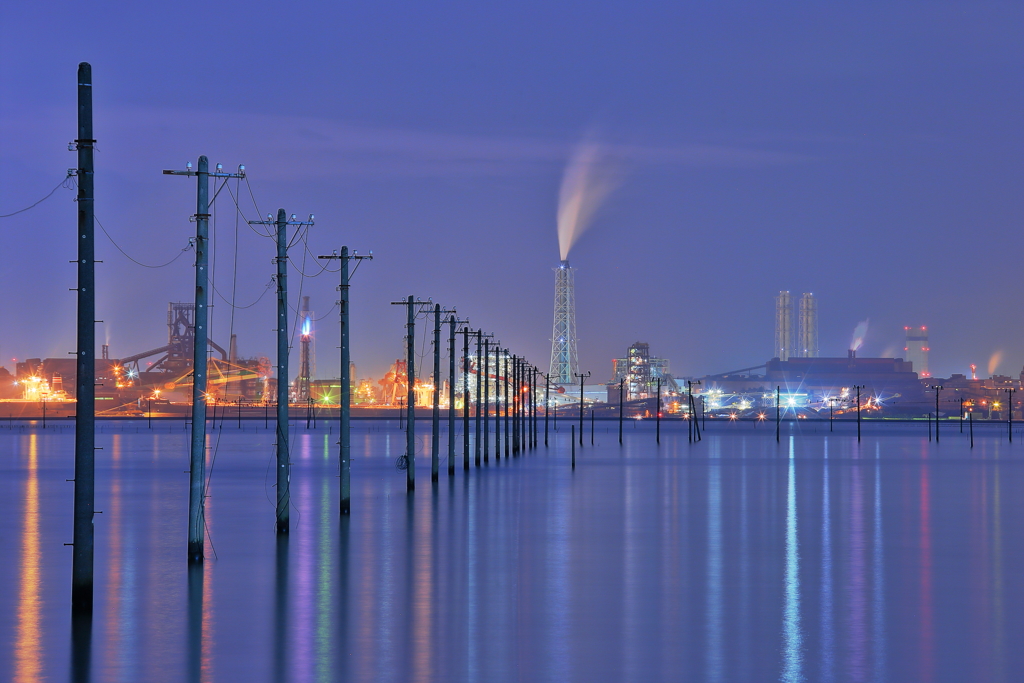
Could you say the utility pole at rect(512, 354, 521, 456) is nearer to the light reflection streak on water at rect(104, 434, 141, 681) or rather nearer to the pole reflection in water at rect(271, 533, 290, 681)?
the light reflection streak on water at rect(104, 434, 141, 681)

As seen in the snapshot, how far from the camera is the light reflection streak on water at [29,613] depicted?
1533cm

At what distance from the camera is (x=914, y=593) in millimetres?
22500

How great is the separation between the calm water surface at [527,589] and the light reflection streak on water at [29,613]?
62 millimetres

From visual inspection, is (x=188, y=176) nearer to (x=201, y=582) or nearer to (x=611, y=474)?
(x=201, y=582)

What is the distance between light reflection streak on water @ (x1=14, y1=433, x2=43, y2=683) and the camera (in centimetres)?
1533

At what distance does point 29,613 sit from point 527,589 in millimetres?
7975

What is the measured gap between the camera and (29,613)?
63.8 feet

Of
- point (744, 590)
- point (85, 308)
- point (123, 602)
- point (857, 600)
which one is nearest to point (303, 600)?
point (123, 602)

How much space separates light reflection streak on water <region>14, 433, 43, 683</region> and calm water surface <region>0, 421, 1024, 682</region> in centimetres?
6

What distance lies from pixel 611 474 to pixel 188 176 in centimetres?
4457

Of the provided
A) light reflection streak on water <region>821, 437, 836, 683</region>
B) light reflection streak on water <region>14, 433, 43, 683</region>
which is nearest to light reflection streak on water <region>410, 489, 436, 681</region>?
light reflection streak on water <region>14, 433, 43, 683</region>

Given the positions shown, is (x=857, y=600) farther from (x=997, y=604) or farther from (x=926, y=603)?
(x=997, y=604)

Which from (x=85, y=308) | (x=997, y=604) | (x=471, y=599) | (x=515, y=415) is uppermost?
(x=85, y=308)

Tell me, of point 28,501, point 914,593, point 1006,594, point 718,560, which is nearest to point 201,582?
point 718,560
